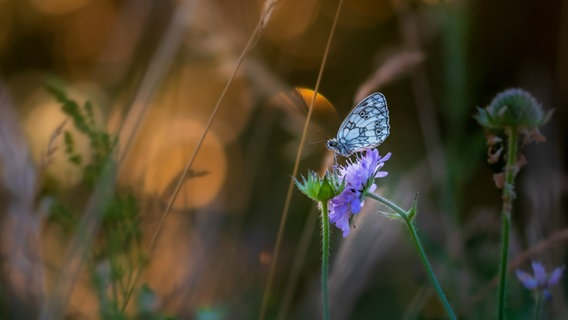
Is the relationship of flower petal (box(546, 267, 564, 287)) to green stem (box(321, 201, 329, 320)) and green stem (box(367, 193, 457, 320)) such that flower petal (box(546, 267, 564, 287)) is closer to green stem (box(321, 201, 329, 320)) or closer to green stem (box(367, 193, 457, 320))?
green stem (box(367, 193, 457, 320))

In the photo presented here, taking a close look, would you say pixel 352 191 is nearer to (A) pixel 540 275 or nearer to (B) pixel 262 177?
(A) pixel 540 275

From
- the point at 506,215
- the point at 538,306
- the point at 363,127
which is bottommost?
the point at 538,306

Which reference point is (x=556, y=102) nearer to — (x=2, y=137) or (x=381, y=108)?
(x=381, y=108)

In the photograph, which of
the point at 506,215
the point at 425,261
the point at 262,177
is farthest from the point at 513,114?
the point at 262,177

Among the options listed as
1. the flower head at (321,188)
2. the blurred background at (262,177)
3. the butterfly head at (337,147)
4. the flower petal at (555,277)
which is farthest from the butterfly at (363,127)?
the flower petal at (555,277)

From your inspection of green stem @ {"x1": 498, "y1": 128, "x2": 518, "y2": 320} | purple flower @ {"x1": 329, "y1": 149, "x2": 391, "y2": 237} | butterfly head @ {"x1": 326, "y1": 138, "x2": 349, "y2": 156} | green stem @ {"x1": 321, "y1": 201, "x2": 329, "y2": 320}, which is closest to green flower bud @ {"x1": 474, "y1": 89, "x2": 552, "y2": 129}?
green stem @ {"x1": 498, "y1": 128, "x2": 518, "y2": 320}

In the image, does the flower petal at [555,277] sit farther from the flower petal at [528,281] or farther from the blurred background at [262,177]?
the blurred background at [262,177]

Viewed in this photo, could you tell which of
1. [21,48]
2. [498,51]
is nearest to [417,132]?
[498,51]
